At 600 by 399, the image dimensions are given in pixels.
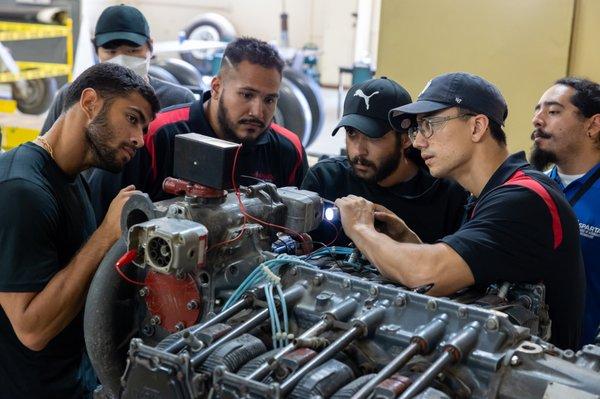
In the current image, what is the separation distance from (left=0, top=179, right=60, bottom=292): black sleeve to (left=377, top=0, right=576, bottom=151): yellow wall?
362 centimetres

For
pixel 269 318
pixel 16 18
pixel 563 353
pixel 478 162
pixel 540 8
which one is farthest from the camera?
pixel 16 18

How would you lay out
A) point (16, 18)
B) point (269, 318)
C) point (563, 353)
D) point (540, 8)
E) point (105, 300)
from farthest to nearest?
1. point (16, 18)
2. point (540, 8)
3. point (105, 300)
4. point (269, 318)
5. point (563, 353)

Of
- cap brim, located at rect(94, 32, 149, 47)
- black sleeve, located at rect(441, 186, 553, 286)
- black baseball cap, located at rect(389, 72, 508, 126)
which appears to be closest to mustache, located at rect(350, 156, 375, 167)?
black baseball cap, located at rect(389, 72, 508, 126)

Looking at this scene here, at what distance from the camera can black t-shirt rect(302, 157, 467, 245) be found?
285cm

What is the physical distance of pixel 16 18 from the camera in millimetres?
Answer: 8734

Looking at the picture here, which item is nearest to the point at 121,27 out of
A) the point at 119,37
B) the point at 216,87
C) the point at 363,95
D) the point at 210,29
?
the point at 119,37

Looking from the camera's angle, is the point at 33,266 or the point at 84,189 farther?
the point at 84,189

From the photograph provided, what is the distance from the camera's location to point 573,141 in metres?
3.33

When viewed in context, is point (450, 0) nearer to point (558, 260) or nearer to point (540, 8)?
point (540, 8)

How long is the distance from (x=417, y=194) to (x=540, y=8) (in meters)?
2.56

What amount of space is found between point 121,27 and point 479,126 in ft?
7.42

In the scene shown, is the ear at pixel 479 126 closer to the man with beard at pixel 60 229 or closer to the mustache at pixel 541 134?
the man with beard at pixel 60 229

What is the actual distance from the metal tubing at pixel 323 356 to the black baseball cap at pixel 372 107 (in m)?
1.26

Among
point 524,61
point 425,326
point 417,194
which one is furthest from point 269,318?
point 524,61
